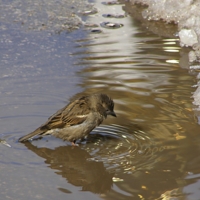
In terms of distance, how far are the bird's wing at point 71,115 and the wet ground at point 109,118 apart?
0.74 feet

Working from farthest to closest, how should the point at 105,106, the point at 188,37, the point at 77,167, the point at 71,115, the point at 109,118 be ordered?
the point at 188,37
the point at 109,118
the point at 71,115
the point at 105,106
the point at 77,167

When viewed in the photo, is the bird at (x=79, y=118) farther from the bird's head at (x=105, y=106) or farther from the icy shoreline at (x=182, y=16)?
the icy shoreline at (x=182, y=16)

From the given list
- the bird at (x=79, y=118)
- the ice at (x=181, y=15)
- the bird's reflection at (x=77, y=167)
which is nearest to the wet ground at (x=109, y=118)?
the bird's reflection at (x=77, y=167)

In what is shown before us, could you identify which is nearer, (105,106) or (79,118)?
(105,106)

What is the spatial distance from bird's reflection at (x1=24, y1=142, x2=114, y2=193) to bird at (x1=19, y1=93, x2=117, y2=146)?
0.66ft

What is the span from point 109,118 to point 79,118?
518mm

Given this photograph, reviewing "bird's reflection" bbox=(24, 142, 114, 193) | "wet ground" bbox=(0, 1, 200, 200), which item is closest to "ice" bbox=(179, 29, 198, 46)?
"wet ground" bbox=(0, 1, 200, 200)

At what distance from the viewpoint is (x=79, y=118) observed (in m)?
6.45

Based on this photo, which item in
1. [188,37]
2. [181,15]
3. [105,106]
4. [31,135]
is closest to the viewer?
[31,135]

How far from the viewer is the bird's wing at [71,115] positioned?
20.9 ft

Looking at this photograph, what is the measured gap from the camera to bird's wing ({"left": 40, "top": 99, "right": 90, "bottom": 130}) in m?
6.36

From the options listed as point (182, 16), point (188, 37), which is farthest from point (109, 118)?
point (182, 16)

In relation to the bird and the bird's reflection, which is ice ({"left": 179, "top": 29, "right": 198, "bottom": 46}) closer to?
the bird

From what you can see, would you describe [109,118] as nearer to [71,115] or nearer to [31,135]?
[71,115]
